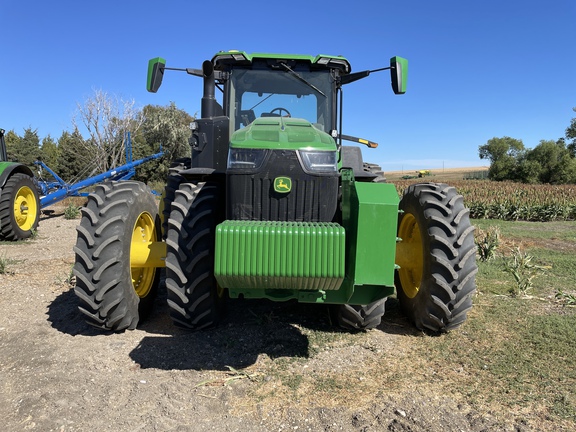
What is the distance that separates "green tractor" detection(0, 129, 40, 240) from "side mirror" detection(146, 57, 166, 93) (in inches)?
253

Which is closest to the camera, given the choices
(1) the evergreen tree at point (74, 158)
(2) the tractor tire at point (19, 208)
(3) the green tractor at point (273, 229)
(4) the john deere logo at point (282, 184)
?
(3) the green tractor at point (273, 229)

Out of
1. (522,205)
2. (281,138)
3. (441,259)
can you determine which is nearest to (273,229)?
(281,138)

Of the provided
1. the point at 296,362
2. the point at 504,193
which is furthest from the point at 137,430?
the point at 504,193

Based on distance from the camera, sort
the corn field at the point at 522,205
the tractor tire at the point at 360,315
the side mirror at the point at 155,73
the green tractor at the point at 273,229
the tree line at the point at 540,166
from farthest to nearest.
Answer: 1. the tree line at the point at 540,166
2. the corn field at the point at 522,205
3. the side mirror at the point at 155,73
4. the tractor tire at the point at 360,315
5. the green tractor at the point at 273,229

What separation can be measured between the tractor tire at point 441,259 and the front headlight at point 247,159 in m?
1.56

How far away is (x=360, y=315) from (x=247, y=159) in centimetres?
171

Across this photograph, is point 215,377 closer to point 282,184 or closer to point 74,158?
point 282,184

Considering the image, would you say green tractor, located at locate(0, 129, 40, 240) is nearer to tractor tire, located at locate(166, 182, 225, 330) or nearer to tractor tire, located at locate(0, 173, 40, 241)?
tractor tire, located at locate(0, 173, 40, 241)

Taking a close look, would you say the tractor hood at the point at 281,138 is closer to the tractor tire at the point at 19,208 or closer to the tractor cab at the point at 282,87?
the tractor cab at the point at 282,87

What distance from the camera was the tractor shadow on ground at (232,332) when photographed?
3.54 metres

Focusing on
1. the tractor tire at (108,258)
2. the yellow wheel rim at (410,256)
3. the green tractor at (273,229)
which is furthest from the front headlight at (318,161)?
the tractor tire at (108,258)

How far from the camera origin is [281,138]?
11.4 feet

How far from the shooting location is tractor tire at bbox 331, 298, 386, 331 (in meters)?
3.89

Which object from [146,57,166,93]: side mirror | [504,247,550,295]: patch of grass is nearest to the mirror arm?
[146,57,166,93]: side mirror
